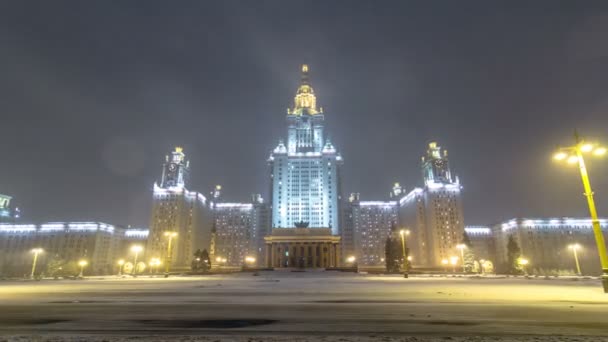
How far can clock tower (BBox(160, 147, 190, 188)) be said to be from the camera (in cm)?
12812

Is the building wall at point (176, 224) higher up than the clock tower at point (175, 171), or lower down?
lower down

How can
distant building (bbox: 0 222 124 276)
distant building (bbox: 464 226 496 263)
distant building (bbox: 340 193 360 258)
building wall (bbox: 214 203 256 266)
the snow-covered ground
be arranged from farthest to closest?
distant building (bbox: 340 193 360 258) < building wall (bbox: 214 203 256 266) < distant building (bbox: 464 226 496 263) < distant building (bbox: 0 222 124 276) < the snow-covered ground

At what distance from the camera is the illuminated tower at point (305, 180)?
134 metres

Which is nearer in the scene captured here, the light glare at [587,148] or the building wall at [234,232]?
the light glare at [587,148]

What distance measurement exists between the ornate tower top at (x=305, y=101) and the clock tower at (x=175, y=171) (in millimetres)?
58816

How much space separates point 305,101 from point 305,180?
165 ft

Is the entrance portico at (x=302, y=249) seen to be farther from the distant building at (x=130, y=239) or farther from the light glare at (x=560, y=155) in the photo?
the light glare at (x=560, y=155)

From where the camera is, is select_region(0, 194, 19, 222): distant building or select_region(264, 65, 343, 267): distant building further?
select_region(0, 194, 19, 222): distant building

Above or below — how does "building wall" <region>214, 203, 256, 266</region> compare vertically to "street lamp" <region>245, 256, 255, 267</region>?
above

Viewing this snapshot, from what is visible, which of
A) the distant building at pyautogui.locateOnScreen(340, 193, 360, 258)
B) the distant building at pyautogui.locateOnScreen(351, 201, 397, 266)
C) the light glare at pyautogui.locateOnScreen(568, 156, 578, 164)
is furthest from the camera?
the distant building at pyautogui.locateOnScreen(340, 193, 360, 258)

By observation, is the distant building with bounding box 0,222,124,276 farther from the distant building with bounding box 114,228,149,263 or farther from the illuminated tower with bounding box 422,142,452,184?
the illuminated tower with bounding box 422,142,452,184

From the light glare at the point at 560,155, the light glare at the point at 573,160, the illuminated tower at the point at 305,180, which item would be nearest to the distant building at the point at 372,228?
the illuminated tower at the point at 305,180

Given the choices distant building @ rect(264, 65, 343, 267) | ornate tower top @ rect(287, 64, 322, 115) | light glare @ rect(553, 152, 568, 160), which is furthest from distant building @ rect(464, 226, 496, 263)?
light glare @ rect(553, 152, 568, 160)

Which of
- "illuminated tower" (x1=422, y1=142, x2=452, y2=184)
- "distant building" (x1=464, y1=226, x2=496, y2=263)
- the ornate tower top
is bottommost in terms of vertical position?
"distant building" (x1=464, y1=226, x2=496, y2=263)
